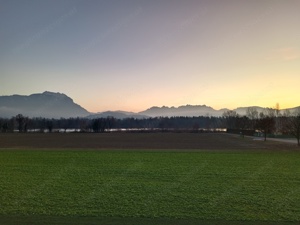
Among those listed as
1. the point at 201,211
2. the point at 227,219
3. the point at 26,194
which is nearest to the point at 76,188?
the point at 26,194

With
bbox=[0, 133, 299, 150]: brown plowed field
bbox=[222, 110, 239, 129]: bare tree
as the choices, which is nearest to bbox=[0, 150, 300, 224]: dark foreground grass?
bbox=[0, 133, 299, 150]: brown plowed field

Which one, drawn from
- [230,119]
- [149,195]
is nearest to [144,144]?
[149,195]

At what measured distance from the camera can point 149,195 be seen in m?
11.6

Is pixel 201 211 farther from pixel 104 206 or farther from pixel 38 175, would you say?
pixel 38 175

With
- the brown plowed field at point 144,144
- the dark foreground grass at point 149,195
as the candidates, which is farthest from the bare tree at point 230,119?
the dark foreground grass at point 149,195

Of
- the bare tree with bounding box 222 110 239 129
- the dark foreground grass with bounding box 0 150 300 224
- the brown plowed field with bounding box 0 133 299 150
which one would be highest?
the bare tree with bounding box 222 110 239 129

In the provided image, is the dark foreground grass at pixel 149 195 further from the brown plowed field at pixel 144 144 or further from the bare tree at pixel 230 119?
the bare tree at pixel 230 119

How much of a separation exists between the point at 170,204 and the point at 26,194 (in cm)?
540

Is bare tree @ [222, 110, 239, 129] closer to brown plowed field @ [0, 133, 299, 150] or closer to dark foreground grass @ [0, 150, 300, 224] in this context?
brown plowed field @ [0, 133, 299, 150]

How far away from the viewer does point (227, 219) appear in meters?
8.72

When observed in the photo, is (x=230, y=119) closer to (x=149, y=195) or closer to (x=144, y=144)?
(x=144, y=144)

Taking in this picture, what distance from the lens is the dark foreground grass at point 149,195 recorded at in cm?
887

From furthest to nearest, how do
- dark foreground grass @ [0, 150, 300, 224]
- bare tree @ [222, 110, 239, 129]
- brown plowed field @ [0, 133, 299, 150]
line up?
bare tree @ [222, 110, 239, 129] < brown plowed field @ [0, 133, 299, 150] < dark foreground grass @ [0, 150, 300, 224]

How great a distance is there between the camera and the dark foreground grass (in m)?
8.87
